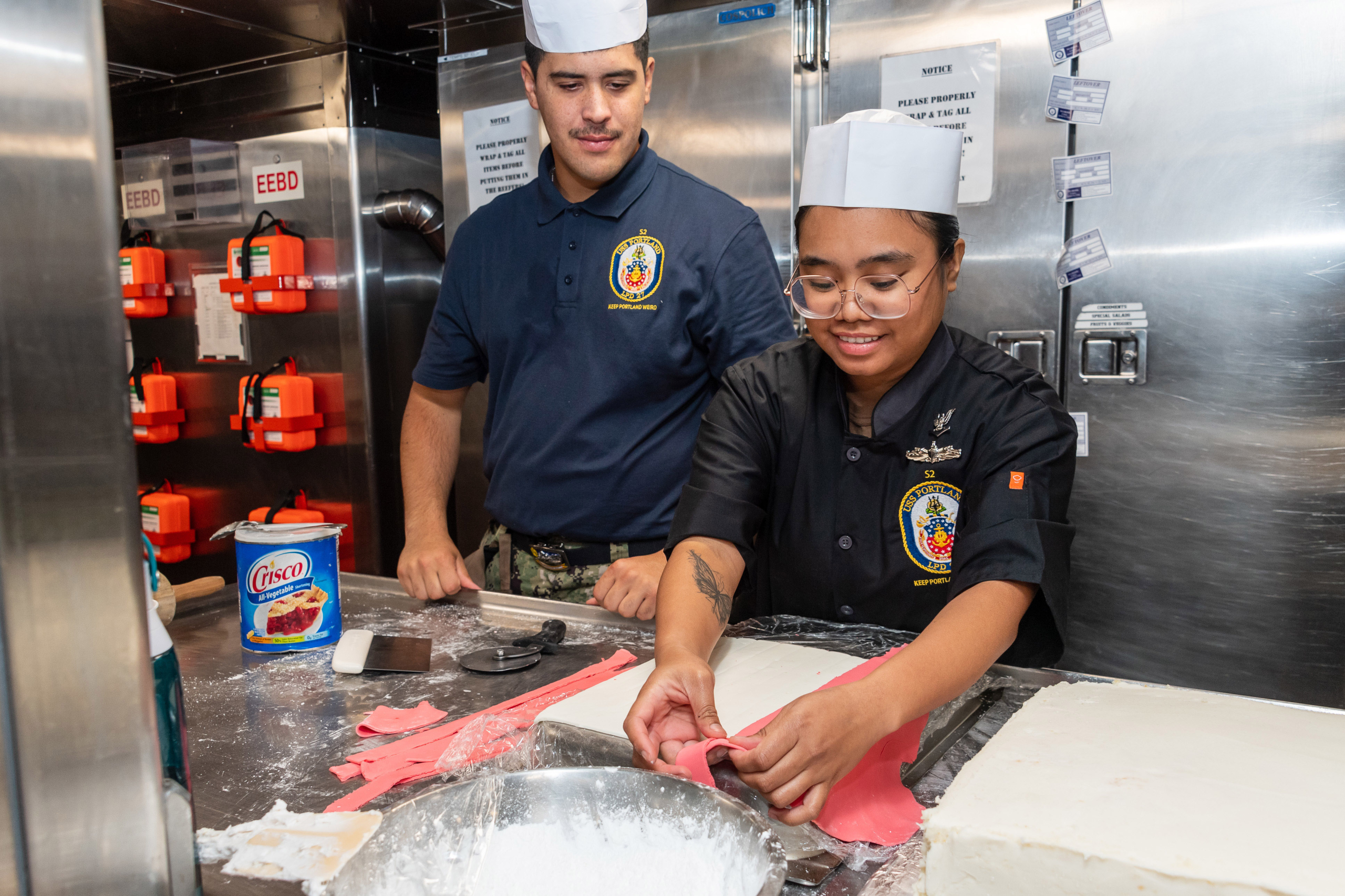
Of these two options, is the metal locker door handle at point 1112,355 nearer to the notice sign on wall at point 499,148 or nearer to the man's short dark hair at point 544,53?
the man's short dark hair at point 544,53

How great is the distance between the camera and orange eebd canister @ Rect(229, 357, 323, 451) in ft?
10.6

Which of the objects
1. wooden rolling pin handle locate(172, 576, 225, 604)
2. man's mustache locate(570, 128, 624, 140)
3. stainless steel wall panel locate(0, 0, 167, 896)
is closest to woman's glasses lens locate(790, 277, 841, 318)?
man's mustache locate(570, 128, 624, 140)

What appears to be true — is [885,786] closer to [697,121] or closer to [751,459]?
[751,459]

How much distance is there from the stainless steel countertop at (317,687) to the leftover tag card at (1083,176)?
4.89 ft

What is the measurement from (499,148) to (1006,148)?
147 cm

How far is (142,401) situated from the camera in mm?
3564

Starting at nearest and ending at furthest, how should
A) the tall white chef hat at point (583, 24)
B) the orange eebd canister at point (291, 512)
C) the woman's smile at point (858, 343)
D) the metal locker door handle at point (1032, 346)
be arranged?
the woman's smile at point (858, 343), the tall white chef hat at point (583, 24), the metal locker door handle at point (1032, 346), the orange eebd canister at point (291, 512)

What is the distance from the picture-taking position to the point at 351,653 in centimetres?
124

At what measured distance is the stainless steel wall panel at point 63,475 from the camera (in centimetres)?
42

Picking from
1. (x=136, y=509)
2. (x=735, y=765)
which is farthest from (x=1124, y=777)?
(x=136, y=509)

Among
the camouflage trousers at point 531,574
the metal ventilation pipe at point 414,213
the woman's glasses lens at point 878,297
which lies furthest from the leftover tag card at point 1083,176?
the metal ventilation pipe at point 414,213

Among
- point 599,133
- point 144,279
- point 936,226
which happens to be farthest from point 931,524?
point 144,279

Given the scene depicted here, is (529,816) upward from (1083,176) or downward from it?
downward

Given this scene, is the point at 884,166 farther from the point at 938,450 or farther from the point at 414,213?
the point at 414,213
